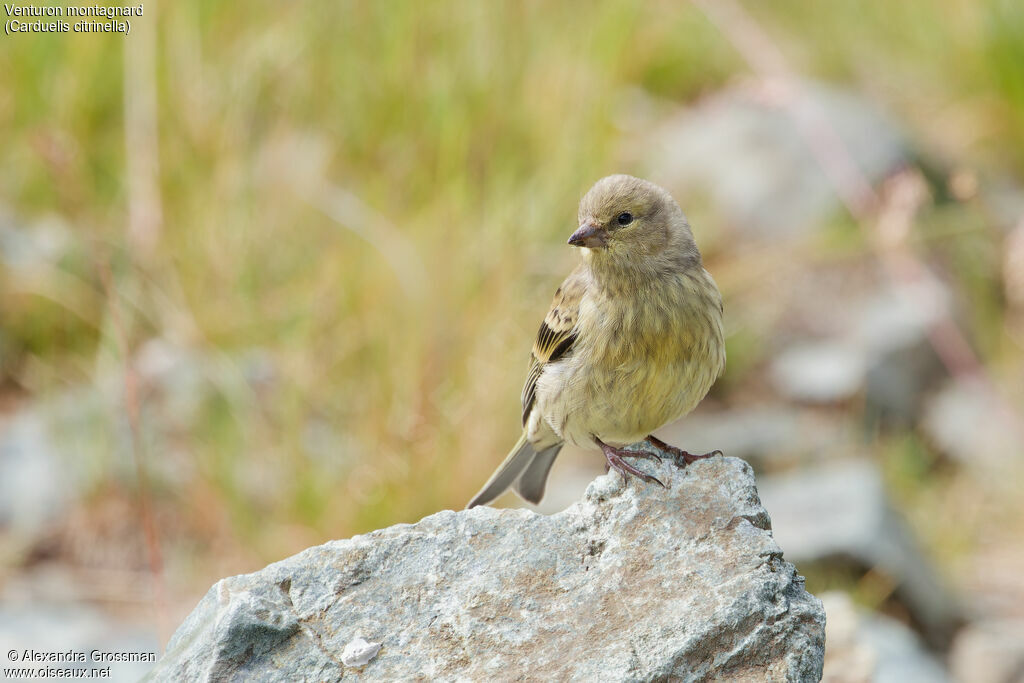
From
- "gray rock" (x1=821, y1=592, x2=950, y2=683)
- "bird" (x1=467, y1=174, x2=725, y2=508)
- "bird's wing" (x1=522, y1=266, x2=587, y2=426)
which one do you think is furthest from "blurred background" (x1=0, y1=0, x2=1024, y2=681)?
"bird's wing" (x1=522, y1=266, x2=587, y2=426)

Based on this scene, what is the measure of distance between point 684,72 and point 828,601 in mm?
6615

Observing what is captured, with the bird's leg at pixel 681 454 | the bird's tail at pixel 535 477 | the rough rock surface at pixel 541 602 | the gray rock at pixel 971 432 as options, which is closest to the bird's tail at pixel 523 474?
the bird's tail at pixel 535 477

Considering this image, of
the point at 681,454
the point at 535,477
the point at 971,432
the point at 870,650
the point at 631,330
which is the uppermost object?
the point at 971,432

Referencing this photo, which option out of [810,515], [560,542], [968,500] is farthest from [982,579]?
[560,542]

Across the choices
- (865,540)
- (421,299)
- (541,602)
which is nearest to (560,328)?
(541,602)

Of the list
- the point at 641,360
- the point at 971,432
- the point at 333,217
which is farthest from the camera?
the point at 971,432

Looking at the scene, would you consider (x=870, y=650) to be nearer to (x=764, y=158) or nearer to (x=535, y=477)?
(x=535, y=477)

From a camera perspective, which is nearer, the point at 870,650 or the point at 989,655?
the point at 870,650

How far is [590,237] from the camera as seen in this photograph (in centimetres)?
374

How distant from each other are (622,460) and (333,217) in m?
3.56

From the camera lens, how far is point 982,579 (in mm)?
6699

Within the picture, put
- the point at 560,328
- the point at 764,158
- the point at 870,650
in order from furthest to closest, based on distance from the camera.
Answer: the point at 764,158
the point at 870,650
the point at 560,328

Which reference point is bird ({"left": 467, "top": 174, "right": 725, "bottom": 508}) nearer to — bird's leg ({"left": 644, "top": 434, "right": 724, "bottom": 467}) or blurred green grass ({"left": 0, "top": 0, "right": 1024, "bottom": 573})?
bird's leg ({"left": 644, "top": 434, "right": 724, "bottom": 467})

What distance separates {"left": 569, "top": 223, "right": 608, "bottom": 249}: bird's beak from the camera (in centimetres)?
371
